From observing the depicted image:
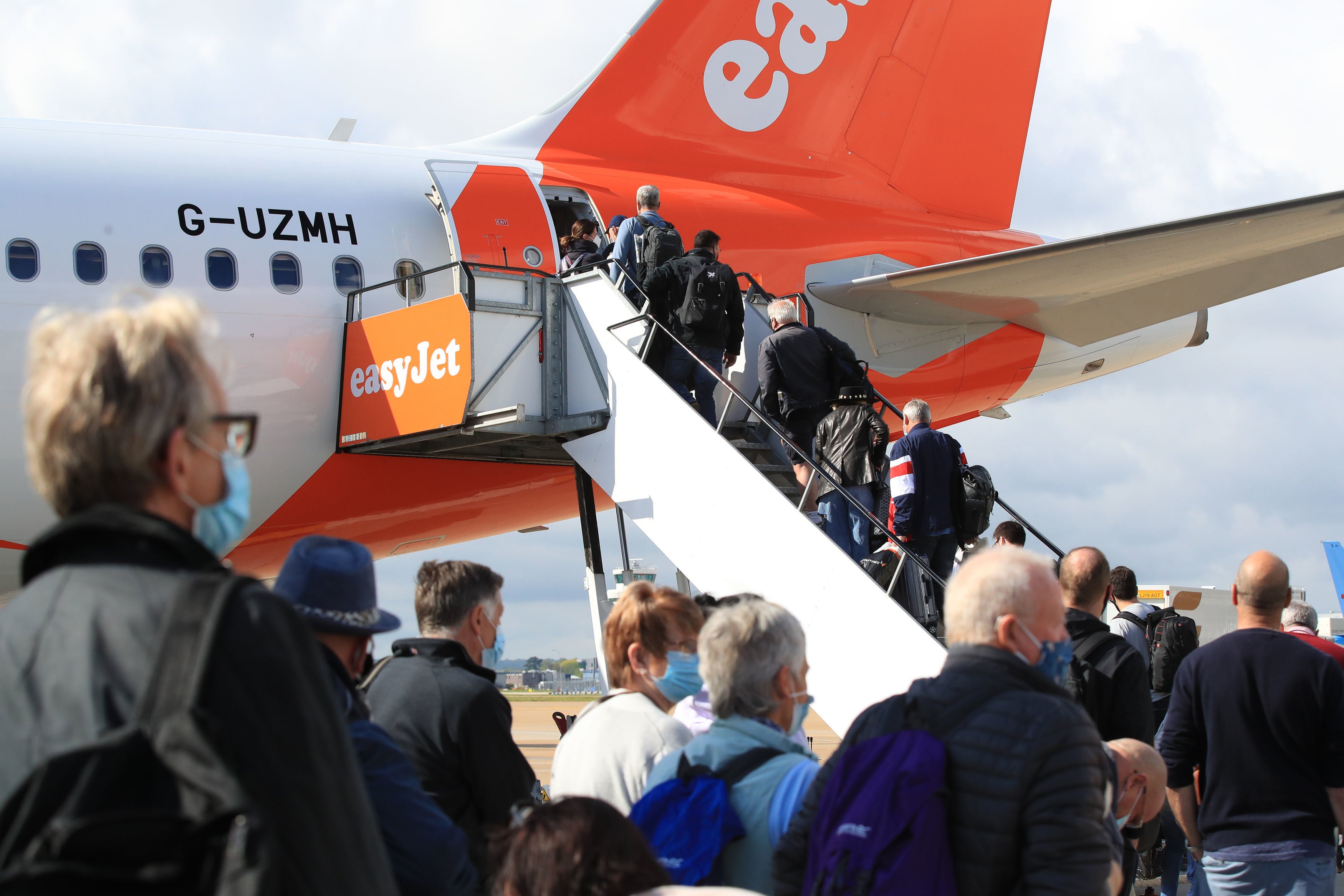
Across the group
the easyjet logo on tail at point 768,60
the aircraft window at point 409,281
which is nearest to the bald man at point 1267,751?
the aircraft window at point 409,281

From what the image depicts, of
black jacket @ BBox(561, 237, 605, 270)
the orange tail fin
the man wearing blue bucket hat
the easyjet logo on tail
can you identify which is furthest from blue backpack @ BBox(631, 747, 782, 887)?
the easyjet logo on tail

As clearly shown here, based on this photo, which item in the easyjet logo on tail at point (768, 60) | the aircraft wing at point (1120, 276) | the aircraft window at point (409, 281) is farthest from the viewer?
the easyjet logo on tail at point (768, 60)

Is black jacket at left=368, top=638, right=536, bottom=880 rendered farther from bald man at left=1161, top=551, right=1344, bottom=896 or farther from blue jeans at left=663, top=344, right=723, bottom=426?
blue jeans at left=663, top=344, right=723, bottom=426

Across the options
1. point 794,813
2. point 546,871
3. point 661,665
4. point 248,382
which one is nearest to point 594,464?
point 248,382

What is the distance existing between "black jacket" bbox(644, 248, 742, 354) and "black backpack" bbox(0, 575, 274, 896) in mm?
6803

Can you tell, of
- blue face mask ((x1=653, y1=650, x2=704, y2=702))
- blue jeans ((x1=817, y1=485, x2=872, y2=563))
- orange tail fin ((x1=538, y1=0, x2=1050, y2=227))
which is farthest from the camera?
orange tail fin ((x1=538, y1=0, x2=1050, y2=227))

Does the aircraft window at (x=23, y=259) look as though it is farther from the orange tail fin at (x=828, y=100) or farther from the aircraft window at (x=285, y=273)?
the orange tail fin at (x=828, y=100)

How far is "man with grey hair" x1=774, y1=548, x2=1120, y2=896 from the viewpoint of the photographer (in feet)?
7.95

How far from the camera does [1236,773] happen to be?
422cm

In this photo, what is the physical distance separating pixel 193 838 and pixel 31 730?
27 cm

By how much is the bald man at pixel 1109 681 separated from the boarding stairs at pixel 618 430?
1.77 meters

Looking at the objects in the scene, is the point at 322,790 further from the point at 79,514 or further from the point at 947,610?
the point at 947,610

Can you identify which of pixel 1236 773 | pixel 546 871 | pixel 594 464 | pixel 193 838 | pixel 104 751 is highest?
pixel 594 464

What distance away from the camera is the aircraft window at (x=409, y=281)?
9.50 meters
